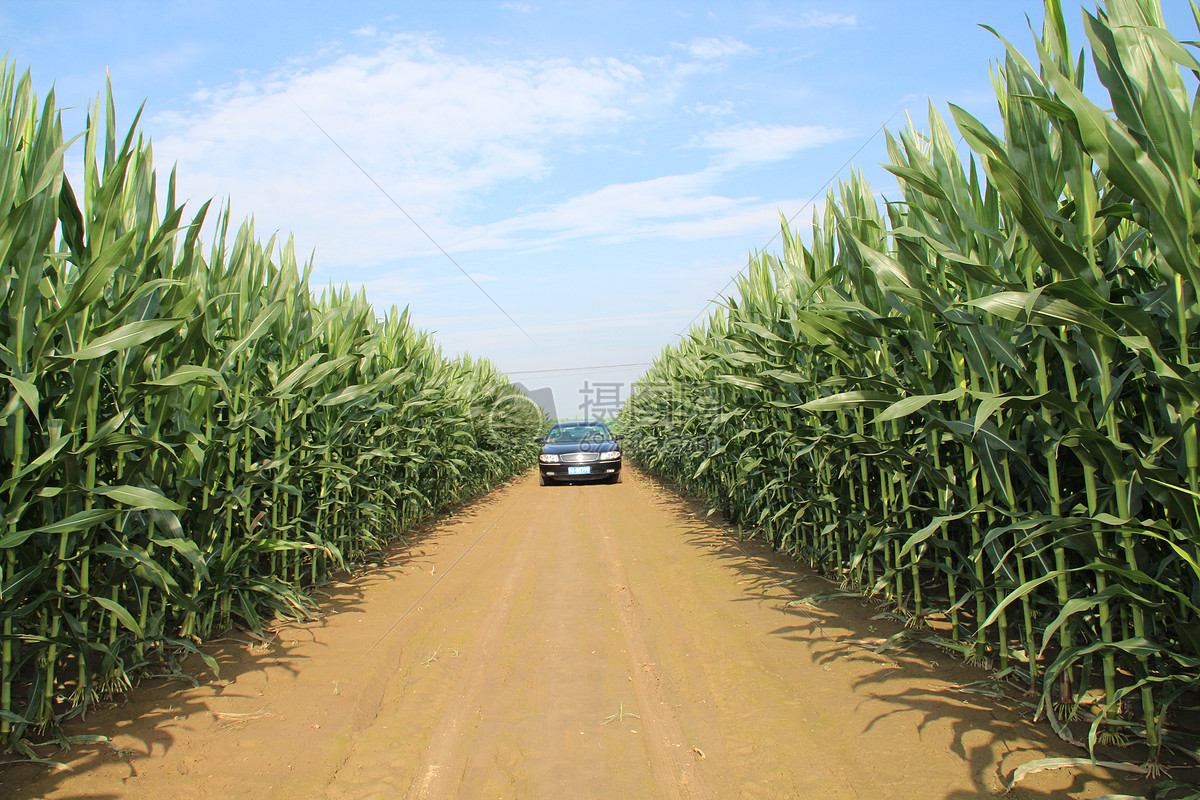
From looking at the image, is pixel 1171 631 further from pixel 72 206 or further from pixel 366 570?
pixel 366 570

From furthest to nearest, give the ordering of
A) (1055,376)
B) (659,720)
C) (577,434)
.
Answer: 1. (577,434)
2. (659,720)
3. (1055,376)

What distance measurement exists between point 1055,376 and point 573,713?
9.18 ft

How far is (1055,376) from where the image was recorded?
3.06 m

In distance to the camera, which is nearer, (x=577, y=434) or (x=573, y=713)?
(x=573, y=713)

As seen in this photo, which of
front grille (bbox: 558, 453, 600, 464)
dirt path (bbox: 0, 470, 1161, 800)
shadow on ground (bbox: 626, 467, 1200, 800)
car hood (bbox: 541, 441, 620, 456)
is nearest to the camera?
shadow on ground (bbox: 626, 467, 1200, 800)

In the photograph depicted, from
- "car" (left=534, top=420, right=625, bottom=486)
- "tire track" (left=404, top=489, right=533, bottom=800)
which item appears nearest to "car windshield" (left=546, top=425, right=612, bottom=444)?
"car" (left=534, top=420, right=625, bottom=486)

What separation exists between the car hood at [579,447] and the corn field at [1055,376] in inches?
422

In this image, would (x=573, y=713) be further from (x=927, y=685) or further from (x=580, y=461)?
(x=580, y=461)

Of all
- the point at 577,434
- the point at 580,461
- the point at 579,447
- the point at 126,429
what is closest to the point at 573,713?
the point at 126,429

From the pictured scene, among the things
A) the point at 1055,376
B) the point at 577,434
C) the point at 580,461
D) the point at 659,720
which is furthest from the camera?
the point at 577,434

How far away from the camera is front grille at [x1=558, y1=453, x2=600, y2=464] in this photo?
15078mm

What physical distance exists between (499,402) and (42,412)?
11995 millimetres

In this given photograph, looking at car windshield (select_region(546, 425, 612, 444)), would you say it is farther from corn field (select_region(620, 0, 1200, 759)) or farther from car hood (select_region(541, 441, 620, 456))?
corn field (select_region(620, 0, 1200, 759))

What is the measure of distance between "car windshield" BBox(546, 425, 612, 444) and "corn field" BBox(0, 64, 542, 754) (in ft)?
35.8
